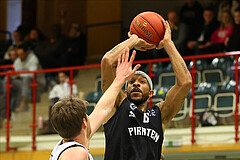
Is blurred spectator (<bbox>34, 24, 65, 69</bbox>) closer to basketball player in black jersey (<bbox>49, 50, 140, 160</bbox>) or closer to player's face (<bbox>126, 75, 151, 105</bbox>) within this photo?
player's face (<bbox>126, 75, 151, 105</bbox>)

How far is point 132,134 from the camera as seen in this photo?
4.12m

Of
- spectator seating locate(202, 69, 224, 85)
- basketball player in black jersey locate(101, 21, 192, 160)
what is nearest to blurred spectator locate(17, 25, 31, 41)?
spectator seating locate(202, 69, 224, 85)

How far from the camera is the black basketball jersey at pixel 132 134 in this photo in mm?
4066

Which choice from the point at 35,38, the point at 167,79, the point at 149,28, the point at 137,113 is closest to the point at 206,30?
the point at 167,79

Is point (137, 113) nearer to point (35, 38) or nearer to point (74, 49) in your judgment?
point (74, 49)

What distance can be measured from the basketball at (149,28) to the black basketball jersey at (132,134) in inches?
21.4

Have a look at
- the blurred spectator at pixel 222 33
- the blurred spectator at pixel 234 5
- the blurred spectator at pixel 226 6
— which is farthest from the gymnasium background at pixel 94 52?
the blurred spectator at pixel 234 5

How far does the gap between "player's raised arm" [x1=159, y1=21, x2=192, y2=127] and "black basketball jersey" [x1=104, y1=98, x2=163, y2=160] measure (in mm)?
129

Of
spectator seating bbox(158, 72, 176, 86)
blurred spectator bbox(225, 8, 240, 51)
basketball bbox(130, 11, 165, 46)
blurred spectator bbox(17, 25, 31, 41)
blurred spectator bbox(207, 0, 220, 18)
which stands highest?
blurred spectator bbox(207, 0, 220, 18)

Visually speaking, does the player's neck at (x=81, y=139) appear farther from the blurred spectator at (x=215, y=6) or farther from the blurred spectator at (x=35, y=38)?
the blurred spectator at (x=35, y=38)

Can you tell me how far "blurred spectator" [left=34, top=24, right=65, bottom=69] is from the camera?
399 inches

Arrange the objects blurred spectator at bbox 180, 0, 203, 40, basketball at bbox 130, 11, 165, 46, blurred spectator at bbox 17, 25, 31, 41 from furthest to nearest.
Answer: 1. blurred spectator at bbox 17, 25, 31, 41
2. blurred spectator at bbox 180, 0, 203, 40
3. basketball at bbox 130, 11, 165, 46

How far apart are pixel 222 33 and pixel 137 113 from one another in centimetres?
459

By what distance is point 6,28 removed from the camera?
13852 millimetres
